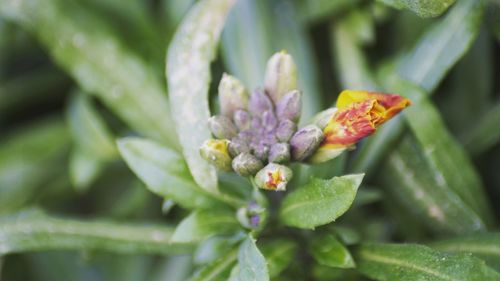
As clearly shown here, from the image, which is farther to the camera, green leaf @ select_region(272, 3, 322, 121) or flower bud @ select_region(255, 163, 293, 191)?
green leaf @ select_region(272, 3, 322, 121)

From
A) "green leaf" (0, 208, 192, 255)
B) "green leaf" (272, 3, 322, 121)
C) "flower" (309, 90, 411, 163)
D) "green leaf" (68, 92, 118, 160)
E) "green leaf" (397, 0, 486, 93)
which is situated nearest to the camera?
"flower" (309, 90, 411, 163)

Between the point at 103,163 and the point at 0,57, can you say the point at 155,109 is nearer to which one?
the point at 103,163

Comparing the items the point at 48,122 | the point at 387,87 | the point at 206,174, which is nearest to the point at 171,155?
the point at 206,174

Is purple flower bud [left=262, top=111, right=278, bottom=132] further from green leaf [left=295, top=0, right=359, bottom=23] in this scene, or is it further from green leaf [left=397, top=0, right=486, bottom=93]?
green leaf [left=295, top=0, right=359, bottom=23]

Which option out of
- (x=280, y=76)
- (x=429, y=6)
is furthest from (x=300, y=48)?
(x=429, y=6)

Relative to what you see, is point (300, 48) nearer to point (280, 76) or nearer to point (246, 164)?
point (280, 76)

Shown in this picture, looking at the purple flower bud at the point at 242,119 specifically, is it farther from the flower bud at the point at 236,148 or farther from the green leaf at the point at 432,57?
→ the green leaf at the point at 432,57

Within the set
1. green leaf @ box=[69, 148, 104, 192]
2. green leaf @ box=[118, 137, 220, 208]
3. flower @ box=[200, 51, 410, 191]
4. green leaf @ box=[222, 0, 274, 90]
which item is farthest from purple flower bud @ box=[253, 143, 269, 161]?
green leaf @ box=[69, 148, 104, 192]
